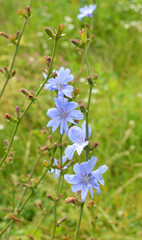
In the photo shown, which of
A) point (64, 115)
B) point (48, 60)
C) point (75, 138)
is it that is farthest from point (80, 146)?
point (48, 60)

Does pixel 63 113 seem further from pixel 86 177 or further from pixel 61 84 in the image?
pixel 86 177

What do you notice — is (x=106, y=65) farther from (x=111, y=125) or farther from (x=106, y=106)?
(x=111, y=125)

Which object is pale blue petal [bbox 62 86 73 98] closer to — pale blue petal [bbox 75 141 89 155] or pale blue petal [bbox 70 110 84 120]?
pale blue petal [bbox 70 110 84 120]

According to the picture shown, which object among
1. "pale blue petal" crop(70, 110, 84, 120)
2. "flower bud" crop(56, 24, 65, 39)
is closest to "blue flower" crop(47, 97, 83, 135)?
"pale blue petal" crop(70, 110, 84, 120)

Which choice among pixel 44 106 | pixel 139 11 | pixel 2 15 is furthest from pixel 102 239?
pixel 2 15

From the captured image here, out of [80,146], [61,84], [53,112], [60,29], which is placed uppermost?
[60,29]

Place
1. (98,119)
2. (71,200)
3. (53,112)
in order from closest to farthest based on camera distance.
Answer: (71,200) < (53,112) < (98,119)
